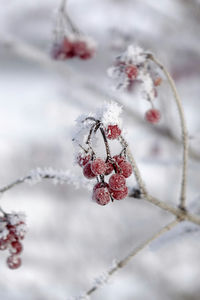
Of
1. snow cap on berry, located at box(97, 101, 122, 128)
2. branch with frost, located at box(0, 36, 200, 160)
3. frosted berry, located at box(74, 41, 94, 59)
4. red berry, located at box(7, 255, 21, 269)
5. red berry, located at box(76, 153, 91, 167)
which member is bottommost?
red berry, located at box(7, 255, 21, 269)

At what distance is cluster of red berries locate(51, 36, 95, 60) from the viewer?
220 centimetres

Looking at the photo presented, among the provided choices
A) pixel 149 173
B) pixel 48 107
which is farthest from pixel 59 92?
pixel 149 173

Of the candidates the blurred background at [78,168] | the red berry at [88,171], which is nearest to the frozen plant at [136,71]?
the red berry at [88,171]

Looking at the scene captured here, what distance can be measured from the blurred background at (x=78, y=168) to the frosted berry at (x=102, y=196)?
81.4 inches

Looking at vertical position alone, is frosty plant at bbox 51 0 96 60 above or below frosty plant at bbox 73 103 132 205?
above

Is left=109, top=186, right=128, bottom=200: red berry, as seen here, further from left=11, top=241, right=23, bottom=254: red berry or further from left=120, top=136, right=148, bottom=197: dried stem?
left=11, top=241, right=23, bottom=254: red berry

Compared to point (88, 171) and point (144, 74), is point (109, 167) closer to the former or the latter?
→ point (88, 171)

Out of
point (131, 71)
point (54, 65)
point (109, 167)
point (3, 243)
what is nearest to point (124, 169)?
point (109, 167)

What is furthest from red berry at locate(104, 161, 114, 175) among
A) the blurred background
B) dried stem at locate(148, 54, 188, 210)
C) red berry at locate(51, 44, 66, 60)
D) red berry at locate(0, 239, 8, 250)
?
the blurred background

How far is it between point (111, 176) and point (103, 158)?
55 millimetres

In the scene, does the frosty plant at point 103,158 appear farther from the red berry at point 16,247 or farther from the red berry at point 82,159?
the red berry at point 16,247

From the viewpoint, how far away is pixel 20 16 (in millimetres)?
5668

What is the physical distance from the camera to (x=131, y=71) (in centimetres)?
139

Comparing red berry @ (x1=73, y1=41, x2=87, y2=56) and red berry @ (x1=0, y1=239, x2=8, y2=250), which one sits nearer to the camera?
red berry @ (x1=0, y1=239, x2=8, y2=250)
